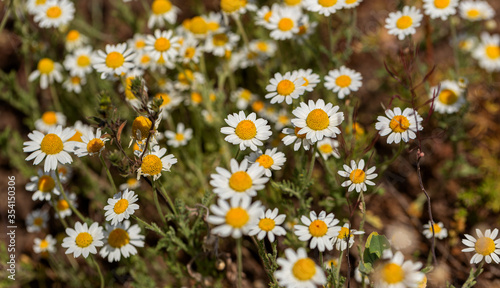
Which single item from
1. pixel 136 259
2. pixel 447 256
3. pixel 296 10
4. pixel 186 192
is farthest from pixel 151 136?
pixel 447 256

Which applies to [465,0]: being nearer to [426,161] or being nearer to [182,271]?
[426,161]

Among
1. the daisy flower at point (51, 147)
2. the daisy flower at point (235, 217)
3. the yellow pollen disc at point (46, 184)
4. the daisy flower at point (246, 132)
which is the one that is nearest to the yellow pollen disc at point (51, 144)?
the daisy flower at point (51, 147)

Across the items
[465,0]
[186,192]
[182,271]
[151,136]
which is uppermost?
[465,0]

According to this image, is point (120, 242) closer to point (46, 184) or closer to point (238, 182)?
point (46, 184)

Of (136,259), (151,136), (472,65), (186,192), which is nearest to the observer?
(151,136)

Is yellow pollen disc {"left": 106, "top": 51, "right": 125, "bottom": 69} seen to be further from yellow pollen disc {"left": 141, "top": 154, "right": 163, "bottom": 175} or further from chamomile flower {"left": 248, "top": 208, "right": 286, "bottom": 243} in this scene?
chamomile flower {"left": 248, "top": 208, "right": 286, "bottom": 243}

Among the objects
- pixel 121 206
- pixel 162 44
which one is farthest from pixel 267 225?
pixel 162 44

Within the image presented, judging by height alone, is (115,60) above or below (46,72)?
below

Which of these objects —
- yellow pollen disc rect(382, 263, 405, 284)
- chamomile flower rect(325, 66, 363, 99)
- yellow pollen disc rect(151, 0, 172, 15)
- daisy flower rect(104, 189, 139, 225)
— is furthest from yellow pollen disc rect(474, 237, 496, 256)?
yellow pollen disc rect(151, 0, 172, 15)
